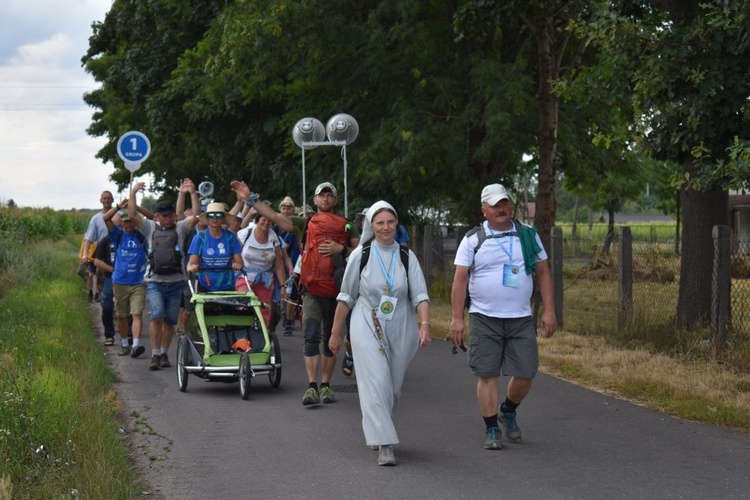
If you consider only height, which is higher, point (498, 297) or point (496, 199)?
point (496, 199)

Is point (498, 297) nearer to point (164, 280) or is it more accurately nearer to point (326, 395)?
point (326, 395)

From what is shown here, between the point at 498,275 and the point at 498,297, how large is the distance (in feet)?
0.50

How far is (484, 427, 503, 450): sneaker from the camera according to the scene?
8.19 m

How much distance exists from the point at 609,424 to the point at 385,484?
8.95 feet

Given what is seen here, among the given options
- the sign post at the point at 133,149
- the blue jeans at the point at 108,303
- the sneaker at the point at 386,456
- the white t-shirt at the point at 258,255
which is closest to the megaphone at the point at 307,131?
the sign post at the point at 133,149

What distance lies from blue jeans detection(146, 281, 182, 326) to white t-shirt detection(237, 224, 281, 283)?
0.83 metres

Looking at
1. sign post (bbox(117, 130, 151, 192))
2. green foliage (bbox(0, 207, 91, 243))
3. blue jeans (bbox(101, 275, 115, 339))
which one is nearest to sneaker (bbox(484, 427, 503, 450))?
blue jeans (bbox(101, 275, 115, 339))

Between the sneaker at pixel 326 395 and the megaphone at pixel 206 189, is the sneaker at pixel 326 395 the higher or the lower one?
the lower one

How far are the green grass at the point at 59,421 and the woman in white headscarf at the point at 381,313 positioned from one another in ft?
5.50

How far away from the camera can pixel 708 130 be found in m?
10.7

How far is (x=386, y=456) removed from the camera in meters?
7.70

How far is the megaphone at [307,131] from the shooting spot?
66.6 ft

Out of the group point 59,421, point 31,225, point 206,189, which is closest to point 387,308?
point 59,421

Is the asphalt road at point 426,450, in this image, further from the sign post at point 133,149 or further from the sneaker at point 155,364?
the sign post at point 133,149
